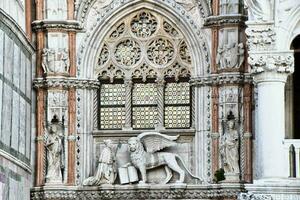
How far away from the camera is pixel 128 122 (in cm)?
3628

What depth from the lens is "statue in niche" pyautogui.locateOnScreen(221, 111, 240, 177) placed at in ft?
115

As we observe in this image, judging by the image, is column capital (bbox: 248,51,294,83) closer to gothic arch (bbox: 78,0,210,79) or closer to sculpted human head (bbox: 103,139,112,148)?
gothic arch (bbox: 78,0,210,79)

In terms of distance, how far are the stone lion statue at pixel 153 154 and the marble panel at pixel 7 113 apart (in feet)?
11.4

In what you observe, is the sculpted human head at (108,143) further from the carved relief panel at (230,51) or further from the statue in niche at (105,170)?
the carved relief panel at (230,51)

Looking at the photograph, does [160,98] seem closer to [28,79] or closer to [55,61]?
[55,61]

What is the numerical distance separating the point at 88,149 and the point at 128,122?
121 centimetres

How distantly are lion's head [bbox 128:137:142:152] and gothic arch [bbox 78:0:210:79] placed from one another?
200 cm

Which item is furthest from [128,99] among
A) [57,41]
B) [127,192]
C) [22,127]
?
[22,127]

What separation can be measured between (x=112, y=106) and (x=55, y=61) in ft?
6.03

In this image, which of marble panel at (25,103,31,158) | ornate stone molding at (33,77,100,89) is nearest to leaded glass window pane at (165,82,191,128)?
ornate stone molding at (33,77,100,89)

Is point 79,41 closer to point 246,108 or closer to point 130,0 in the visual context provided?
point 130,0

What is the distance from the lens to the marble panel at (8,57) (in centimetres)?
3325

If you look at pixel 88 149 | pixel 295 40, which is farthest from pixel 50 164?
pixel 295 40

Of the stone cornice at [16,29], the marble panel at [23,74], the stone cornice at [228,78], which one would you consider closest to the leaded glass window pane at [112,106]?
the stone cornice at [16,29]
